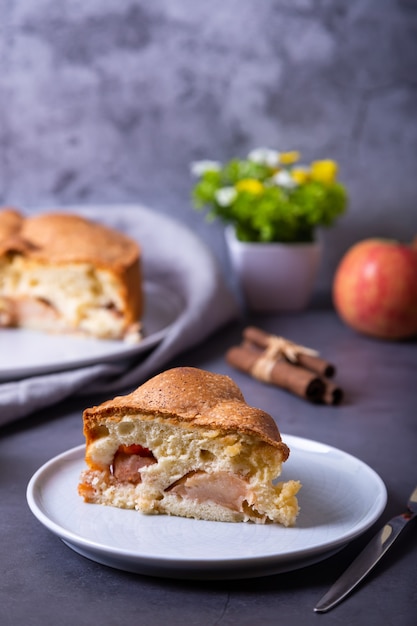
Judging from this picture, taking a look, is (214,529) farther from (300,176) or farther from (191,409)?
(300,176)

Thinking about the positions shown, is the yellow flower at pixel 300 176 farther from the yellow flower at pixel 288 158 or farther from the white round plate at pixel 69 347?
the white round plate at pixel 69 347

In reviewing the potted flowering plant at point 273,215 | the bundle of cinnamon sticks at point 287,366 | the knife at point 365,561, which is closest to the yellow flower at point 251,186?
the potted flowering plant at point 273,215

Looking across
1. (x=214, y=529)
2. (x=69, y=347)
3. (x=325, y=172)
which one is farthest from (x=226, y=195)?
(x=214, y=529)

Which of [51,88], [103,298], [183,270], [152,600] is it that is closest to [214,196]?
[183,270]

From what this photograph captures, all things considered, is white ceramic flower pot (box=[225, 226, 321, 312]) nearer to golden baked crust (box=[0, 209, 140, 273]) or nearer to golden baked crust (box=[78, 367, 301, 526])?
golden baked crust (box=[0, 209, 140, 273])

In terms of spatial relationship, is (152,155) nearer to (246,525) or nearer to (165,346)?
(165,346)
